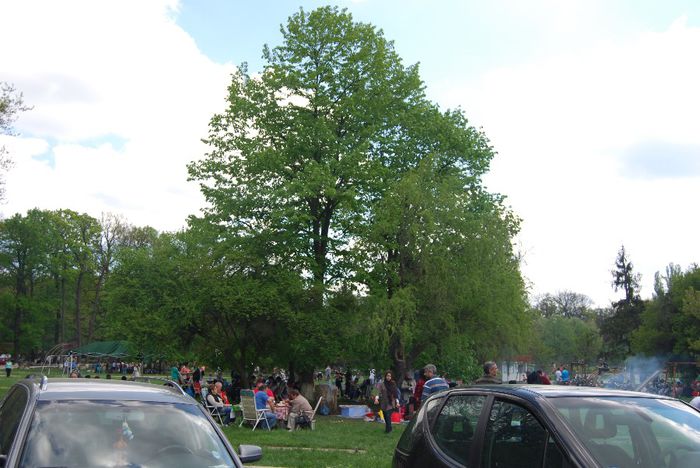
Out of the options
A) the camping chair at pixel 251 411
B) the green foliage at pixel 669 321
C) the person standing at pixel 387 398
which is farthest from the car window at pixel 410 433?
the green foliage at pixel 669 321

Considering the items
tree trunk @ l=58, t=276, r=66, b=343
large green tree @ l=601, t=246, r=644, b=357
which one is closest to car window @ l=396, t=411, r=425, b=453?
large green tree @ l=601, t=246, r=644, b=357

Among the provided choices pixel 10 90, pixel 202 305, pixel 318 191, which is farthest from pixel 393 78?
pixel 10 90

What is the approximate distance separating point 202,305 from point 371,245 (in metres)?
6.86

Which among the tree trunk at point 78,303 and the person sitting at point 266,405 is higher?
the tree trunk at point 78,303

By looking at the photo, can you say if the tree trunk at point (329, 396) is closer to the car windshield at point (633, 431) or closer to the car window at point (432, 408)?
the car window at point (432, 408)

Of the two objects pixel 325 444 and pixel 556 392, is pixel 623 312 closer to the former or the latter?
pixel 325 444

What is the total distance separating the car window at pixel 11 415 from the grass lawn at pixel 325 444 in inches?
259

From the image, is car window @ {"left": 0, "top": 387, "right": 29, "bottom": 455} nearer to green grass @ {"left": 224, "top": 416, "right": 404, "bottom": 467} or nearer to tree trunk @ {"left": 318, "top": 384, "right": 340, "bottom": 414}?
green grass @ {"left": 224, "top": 416, "right": 404, "bottom": 467}

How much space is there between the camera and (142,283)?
36.2 m

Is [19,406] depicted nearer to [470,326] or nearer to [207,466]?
[207,466]

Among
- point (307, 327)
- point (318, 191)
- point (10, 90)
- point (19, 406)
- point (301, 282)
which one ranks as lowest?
point (19, 406)

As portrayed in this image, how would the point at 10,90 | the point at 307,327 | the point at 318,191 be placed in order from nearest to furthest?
1. the point at 10,90
2. the point at 307,327
3. the point at 318,191

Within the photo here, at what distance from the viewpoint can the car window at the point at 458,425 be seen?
514 cm

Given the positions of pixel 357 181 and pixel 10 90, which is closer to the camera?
pixel 10 90
